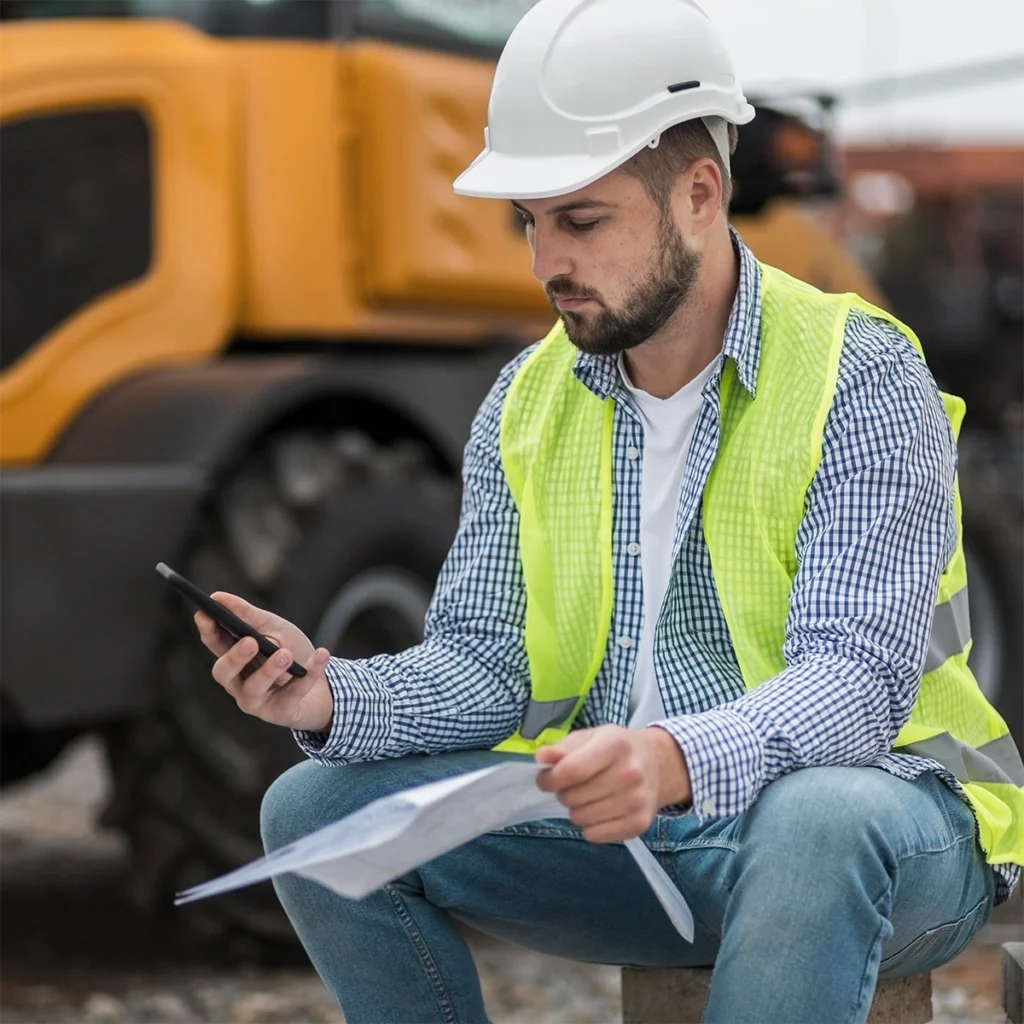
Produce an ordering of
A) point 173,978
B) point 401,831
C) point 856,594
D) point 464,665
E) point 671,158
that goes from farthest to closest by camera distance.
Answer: point 173,978 → point 464,665 → point 671,158 → point 856,594 → point 401,831

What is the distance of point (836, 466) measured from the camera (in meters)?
2.24

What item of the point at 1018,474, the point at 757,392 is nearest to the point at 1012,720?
the point at 1018,474

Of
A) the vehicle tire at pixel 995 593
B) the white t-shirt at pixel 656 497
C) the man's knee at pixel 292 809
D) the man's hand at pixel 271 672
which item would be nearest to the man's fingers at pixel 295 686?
the man's hand at pixel 271 672

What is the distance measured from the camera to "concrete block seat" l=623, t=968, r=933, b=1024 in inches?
92.3

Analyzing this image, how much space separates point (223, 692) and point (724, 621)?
201 cm

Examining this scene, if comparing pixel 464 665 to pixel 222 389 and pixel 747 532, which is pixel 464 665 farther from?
pixel 222 389

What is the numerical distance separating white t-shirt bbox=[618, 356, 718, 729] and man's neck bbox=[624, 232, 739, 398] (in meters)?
0.02

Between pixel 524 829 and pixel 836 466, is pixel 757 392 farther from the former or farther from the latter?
pixel 524 829

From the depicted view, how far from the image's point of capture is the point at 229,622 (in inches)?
86.5

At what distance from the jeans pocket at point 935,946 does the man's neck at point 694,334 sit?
0.71m

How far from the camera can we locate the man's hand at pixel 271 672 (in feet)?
7.29

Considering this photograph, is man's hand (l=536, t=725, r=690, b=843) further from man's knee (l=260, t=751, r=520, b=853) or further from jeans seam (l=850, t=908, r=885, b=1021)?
man's knee (l=260, t=751, r=520, b=853)

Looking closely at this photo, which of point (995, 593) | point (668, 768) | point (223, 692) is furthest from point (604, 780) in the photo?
point (995, 593)

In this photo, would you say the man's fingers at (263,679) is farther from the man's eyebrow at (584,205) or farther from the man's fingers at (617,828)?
the man's eyebrow at (584,205)
